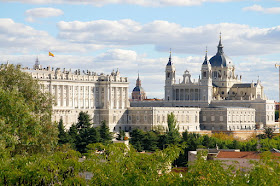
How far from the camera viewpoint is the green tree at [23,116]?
5691 cm

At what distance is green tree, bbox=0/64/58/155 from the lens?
5691 centimetres

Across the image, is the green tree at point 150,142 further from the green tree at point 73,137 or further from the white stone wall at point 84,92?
the white stone wall at point 84,92

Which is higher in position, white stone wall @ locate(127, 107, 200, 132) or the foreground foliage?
white stone wall @ locate(127, 107, 200, 132)

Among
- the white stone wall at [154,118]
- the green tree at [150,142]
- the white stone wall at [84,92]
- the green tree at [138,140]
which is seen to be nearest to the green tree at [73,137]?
the green tree at [138,140]

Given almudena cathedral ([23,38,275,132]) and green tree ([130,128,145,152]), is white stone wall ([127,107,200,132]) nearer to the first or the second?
almudena cathedral ([23,38,275,132])

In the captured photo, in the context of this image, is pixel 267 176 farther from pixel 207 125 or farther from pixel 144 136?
pixel 207 125

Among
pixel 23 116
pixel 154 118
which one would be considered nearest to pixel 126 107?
pixel 154 118

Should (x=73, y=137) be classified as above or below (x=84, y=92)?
below

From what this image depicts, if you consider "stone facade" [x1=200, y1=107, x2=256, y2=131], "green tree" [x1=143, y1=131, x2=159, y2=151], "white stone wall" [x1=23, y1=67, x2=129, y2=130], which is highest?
"white stone wall" [x1=23, y1=67, x2=129, y2=130]

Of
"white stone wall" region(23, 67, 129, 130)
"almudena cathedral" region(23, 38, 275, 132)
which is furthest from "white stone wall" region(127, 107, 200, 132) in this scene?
"white stone wall" region(23, 67, 129, 130)

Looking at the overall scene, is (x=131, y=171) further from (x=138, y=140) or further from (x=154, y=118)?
(x=154, y=118)

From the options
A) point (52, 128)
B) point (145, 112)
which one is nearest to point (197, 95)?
point (145, 112)

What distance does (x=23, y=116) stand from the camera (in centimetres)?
5812

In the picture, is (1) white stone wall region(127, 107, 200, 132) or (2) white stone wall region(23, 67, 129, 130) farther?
(1) white stone wall region(127, 107, 200, 132)
